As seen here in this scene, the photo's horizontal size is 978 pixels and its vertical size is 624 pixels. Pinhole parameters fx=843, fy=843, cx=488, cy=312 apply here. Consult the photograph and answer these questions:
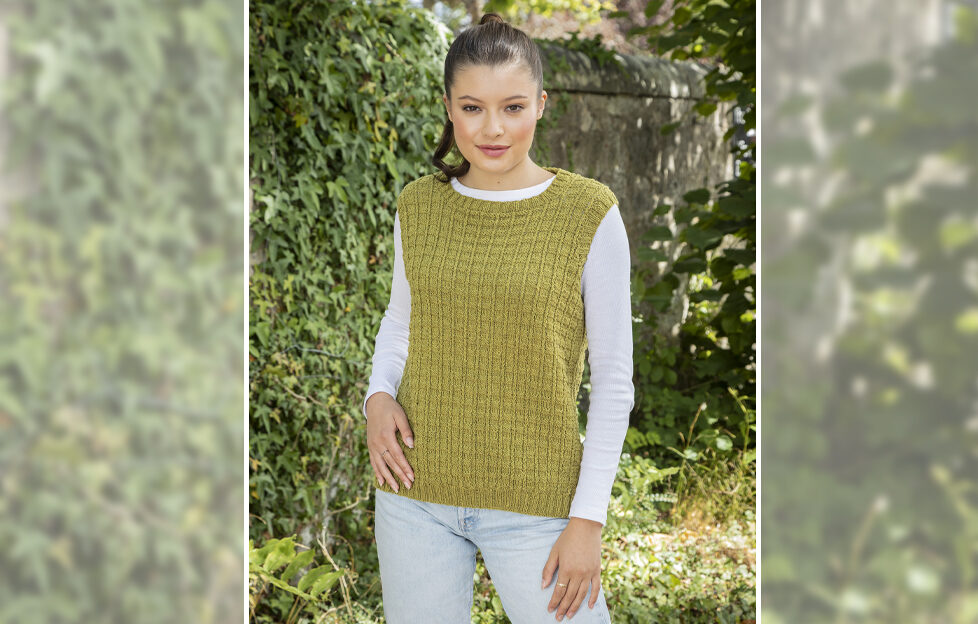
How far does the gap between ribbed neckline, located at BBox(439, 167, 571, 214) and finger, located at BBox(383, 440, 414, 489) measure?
418mm

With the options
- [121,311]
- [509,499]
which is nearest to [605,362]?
[509,499]

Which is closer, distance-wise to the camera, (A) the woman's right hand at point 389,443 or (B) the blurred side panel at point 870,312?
Answer: (B) the blurred side panel at point 870,312

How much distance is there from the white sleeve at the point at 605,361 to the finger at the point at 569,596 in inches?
4.0

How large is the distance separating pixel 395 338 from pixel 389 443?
227mm

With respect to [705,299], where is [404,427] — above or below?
below

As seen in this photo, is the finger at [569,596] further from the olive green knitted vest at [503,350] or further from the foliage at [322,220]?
the foliage at [322,220]

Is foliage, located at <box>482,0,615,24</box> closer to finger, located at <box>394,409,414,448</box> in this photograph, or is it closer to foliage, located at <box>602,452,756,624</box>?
foliage, located at <box>602,452,756,624</box>

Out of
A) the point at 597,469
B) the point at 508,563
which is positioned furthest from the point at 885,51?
the point at 508,563

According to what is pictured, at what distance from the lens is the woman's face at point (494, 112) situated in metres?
1.32

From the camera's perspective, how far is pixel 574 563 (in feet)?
4.19

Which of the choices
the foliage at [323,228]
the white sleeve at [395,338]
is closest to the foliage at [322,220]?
the foliage at [323,228]

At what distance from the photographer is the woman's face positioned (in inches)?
52.0

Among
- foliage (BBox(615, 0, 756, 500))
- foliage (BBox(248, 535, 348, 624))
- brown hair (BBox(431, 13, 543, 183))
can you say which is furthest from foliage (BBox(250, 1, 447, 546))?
brown hair (BBox(431, 13, 543, 183))

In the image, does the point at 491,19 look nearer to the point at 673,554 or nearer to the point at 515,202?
the point at 515,202
